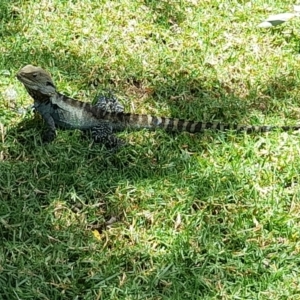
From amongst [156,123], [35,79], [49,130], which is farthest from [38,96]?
[156,123]

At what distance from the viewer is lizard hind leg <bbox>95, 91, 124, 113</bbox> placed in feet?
18.4

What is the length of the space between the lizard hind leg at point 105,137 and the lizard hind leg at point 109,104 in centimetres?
20

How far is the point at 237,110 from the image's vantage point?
19.1 ft

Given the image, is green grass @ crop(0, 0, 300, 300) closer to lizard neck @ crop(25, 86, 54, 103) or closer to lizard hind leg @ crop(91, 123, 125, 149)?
lizard hind leg @ crop(91, 123, 125, 149)

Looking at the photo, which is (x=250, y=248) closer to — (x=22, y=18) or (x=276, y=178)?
(x=276, y=178)

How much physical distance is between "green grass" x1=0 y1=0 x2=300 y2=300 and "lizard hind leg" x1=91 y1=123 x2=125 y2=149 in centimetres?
8

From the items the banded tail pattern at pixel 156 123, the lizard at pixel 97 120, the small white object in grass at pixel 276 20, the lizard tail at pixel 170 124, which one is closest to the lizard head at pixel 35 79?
the lizard at pixel 97 120

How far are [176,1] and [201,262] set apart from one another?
11.4ft

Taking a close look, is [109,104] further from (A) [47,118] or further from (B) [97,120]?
(A) [47,118]

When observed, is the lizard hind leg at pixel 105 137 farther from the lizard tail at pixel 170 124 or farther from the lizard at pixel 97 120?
the lizard tail at pixel 170 124

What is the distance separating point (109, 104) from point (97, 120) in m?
0.24

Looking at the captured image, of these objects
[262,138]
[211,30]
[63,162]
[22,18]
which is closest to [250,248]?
[262,138]

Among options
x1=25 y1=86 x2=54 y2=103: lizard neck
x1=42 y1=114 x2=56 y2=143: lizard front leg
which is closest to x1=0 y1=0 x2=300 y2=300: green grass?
x1=42 y1=114 x2=56 y2=143: lizard front leg

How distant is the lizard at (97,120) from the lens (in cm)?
534
